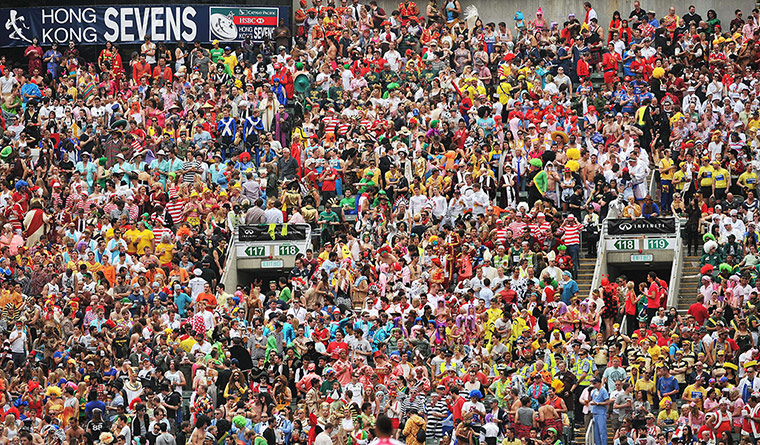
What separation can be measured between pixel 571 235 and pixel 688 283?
2.42 metres

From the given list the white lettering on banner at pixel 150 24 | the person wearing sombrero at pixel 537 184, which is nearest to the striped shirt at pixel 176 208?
the person wearing sombrero at pixel 537 184

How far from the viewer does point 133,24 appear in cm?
4591

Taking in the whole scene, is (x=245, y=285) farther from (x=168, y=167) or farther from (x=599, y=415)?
(x=599, y=415)

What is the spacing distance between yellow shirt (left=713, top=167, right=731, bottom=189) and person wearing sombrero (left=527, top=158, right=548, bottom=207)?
331cm

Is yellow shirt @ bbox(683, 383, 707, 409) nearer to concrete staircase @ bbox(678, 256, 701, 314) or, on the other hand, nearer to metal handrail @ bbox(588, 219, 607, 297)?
concrete staircase @ bbox(678, 256, 701, 314)

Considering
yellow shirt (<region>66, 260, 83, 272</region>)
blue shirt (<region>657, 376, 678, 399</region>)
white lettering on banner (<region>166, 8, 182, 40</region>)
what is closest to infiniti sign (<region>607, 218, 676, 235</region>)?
blue shirt (<region>657, 376, 678, 399</region>)

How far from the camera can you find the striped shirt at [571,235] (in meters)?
33.8

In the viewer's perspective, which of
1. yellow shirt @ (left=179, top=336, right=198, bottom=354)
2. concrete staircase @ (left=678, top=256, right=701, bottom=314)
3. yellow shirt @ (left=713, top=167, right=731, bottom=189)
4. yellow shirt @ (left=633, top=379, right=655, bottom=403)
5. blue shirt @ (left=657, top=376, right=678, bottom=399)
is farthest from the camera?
yellow shirt @ (left=713, top=167, right=731, bottom=189)

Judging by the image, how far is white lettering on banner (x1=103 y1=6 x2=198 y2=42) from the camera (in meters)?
45.7

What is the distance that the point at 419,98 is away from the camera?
131ft

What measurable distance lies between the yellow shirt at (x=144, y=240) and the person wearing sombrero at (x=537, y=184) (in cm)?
756

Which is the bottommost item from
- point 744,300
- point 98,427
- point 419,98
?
point 98,427

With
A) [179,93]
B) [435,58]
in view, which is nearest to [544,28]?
[435,58]

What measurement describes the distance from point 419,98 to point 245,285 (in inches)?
230
